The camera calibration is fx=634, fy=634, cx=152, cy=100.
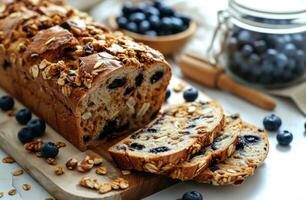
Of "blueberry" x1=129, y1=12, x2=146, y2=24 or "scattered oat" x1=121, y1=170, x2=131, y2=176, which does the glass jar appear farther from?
"scattered oat" x1=121, y1=170, x2=131, y2=176

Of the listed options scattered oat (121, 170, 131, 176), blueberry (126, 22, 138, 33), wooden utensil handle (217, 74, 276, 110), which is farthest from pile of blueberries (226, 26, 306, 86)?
scattered oat (121, 170, 131, 176)

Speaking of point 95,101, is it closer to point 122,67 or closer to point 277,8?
point 122,67

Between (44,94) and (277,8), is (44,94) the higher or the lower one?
the lower one

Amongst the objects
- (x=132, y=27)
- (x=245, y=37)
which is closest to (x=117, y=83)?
(x=245, y=37)

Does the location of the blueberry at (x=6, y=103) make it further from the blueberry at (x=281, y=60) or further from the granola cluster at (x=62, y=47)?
the blueberry at (x=281, y=60)

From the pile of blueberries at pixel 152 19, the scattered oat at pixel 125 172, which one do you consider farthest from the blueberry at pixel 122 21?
the scattered oat at pixel 125 172

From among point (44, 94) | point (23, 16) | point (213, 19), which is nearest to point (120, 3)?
point (213, 19)
